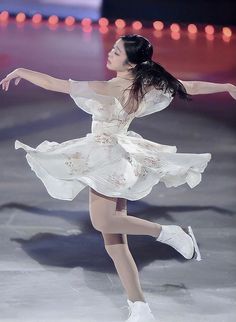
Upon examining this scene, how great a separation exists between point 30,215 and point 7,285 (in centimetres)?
77

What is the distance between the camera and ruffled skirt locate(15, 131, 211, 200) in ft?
12.6

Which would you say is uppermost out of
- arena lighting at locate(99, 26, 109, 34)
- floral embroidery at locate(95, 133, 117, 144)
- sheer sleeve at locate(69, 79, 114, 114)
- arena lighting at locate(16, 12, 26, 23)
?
sheer sleeve at locate(69, 79, 114, 114)

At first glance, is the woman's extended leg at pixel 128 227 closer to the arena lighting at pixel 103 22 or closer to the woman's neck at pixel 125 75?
the woman's neck at pixel 125 75

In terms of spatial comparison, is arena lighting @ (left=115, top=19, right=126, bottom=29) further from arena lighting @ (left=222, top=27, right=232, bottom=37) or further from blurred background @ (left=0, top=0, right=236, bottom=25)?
arena lighting @ (left=222, top=27, right=232, bottom=37)

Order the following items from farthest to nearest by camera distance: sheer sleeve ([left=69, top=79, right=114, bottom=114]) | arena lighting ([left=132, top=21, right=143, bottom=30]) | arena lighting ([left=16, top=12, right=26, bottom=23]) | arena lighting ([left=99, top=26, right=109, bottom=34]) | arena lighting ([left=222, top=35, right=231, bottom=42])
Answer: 1. arena lighting ([left=16, top=12, right=26, bottom=23])
2. arena lighting ([left=132, top=21, right=143, bottom=30])
3. arena lighting ([left=99, top=26, right=109, bottom=34])
4. arena lighting ([left=222, top=35, right=231, bottom=42])
5. sheer sleeve ([left=69, top=79, right=114, bottom=114])

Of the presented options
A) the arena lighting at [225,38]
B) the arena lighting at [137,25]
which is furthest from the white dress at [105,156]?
the arena lighting at [137,25]

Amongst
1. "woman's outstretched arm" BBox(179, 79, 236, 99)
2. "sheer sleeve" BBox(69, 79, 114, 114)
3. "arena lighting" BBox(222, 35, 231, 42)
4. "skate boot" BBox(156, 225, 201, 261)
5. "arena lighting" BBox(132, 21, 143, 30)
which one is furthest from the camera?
"arena lighting" BBox(132, 21, 143, 30)

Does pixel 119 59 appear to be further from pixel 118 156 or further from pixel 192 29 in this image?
pixel 192 29

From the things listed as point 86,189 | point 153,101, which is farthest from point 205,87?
point 86,189

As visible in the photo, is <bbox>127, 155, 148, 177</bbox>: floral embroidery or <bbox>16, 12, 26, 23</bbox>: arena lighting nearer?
<bbox>127, 155, 148, 177</bbox>: floral embroidery

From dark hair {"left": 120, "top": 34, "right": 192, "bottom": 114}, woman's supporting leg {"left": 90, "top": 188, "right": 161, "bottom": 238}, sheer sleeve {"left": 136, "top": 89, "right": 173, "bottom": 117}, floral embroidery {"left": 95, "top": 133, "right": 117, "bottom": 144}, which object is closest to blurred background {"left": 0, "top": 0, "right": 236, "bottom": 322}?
woman's supporting leg {"left": 90, "top": 188, "right": 161, "bottom": 238}

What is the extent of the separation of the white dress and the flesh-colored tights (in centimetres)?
7

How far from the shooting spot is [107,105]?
12.6 ft

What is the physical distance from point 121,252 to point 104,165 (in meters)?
0.41
